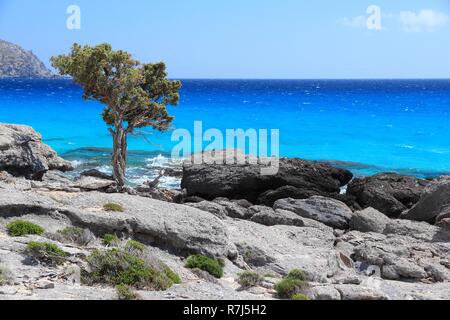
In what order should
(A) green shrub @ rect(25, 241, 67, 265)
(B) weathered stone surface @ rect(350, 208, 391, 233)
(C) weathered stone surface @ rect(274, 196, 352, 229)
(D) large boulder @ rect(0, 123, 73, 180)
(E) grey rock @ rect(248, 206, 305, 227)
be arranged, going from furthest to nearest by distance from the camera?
(D) large boulder @ rect(0, 123, 73, 180), (C) weathered stone surface @ rect(274, 196, 352, 229), (B) weathered stone surface @ rect(350, 208, 391, 233), (E) grey rock @ rect(248, 206, 305, 227), (A) green shrub @ rect(25, 241, 67, 265)

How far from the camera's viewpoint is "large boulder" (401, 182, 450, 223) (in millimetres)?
31672

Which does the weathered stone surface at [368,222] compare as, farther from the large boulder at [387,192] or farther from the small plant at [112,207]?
the small plant at [112,207]

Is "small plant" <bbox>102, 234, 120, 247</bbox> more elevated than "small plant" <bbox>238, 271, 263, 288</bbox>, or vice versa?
"small plant" <bbox>102, 234, 120, 247</bbox>

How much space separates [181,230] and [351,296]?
7670 mm

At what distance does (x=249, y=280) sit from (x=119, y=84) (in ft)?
61.3

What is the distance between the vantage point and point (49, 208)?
20.9m

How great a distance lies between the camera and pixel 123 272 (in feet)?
53.1

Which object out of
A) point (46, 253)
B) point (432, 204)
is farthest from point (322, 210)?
point (46, 253)

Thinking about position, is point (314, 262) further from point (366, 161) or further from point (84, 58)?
point (366, 161)

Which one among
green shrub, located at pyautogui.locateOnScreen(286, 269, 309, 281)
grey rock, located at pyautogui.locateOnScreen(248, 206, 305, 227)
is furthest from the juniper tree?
green shrub, located at pyautogui.locateOnScreen(286, 269, 309, 281)

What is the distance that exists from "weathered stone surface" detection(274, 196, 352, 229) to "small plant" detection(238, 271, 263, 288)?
43.8ft

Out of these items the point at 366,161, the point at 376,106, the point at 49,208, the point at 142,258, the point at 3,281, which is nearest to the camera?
the point at 3,281

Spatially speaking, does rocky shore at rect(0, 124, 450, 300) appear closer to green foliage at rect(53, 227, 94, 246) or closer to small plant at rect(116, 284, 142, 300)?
green foliage at rect(53, 227, 94, 246)

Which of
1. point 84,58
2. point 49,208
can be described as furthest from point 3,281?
point 84,58
